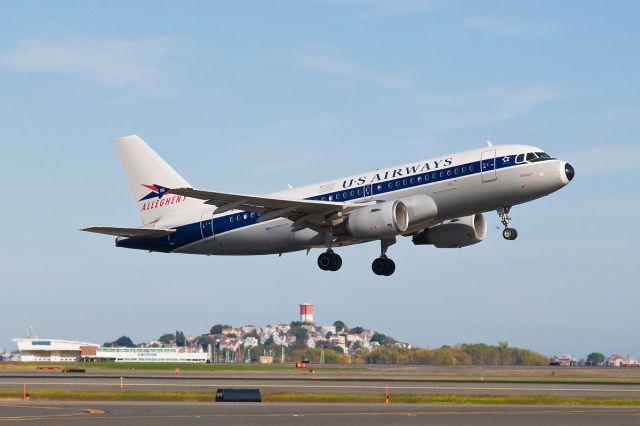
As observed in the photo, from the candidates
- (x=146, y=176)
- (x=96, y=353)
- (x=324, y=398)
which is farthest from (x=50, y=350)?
(x=324, y=398)

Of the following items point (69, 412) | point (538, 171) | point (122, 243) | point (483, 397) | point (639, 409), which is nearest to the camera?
point (69, 412)

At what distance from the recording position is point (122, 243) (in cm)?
6406

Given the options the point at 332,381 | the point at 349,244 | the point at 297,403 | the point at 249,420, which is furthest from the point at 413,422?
the point at 349,244

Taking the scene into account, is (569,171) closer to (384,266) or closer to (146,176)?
(384,266)

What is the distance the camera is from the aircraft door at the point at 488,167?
52.3 metres

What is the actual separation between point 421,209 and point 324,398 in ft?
49.4

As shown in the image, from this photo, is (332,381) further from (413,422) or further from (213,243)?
(413,422)

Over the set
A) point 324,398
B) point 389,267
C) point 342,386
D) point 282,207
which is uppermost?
point 282,207

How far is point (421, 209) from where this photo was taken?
5328 cm

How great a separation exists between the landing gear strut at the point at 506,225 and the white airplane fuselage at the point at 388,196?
0.91 metres

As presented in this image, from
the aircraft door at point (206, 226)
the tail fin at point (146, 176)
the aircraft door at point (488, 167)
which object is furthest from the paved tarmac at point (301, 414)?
the tail fin at point (146, 176)

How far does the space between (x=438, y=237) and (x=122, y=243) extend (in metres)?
19.6

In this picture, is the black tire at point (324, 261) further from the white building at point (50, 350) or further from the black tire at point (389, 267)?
the white building at point (50, 350)

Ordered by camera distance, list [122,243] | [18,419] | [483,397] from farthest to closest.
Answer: [122,243]
[483,397]
[18,419]
